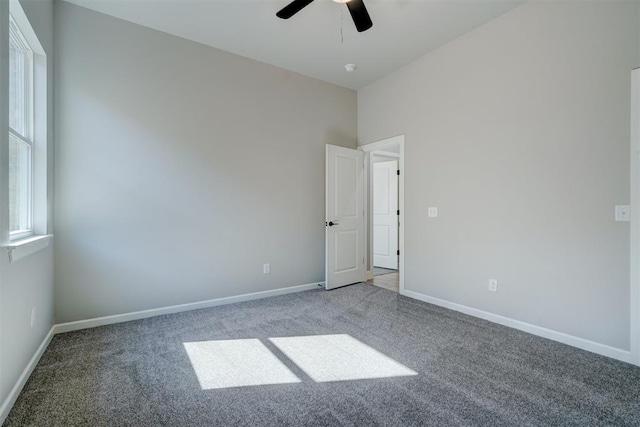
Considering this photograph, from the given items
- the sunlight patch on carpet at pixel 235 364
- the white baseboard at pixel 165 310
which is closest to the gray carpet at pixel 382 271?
the white baseboard at pixel 165 310

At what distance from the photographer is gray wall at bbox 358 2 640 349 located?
231cm

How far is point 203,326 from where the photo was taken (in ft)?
9.59

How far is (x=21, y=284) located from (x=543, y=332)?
158 inches

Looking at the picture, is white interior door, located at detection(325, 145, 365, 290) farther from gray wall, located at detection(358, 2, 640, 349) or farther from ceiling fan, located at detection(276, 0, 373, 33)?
ceiling fan, located at detection(276, 0, 373, 33)

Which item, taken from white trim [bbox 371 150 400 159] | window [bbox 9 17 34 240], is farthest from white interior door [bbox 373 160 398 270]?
window [bbox 9 17 34 240]

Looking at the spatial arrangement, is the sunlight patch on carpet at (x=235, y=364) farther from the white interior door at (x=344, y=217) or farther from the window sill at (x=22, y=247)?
the white interior door at (x=344, y=217)

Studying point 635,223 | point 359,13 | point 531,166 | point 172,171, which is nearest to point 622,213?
point 635,223

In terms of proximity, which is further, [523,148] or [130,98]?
[130,98]

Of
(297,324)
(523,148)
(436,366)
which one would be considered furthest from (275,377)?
(523,148)

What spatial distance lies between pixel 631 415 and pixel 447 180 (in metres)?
2.38

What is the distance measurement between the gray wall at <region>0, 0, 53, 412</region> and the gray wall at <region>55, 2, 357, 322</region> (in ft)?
0.66

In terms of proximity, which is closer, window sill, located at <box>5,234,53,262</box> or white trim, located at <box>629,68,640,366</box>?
window sill, located at <box>5,234,53,262</box>

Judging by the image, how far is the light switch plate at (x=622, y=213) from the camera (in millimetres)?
2228

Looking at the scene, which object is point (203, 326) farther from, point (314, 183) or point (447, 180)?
point (447, 180)
